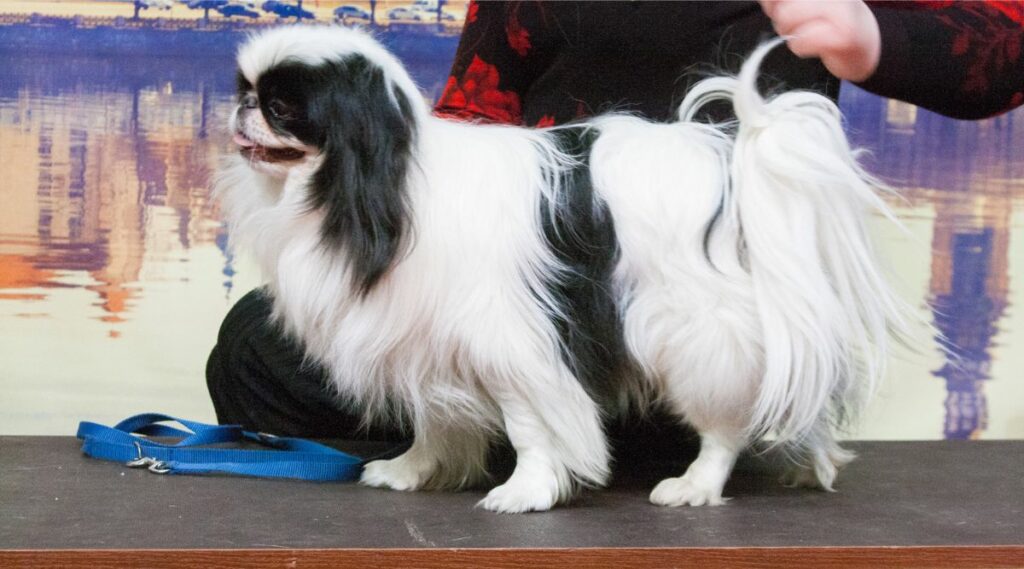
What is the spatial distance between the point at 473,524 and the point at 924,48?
79cm

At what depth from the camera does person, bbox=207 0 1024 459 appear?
1.51 m

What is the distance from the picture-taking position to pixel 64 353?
242 centimetres

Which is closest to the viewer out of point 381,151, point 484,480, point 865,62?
point 381,151

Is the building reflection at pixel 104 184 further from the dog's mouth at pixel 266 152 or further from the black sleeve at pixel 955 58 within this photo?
the black sleeve at pixel 955 58

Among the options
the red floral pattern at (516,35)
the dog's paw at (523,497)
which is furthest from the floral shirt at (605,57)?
the dog's paw at (523,497)

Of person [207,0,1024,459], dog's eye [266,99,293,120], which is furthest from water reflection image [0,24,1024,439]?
dog's eye [266,99,293,120]

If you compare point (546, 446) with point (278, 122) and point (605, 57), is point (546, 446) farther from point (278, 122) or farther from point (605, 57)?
point (605, 57)

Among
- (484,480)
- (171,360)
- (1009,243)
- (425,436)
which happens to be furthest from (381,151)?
(1009,243)

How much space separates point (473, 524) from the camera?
125 cm

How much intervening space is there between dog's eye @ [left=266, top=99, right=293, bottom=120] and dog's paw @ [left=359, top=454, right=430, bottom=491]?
18.5 inches

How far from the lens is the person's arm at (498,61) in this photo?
1873 mm

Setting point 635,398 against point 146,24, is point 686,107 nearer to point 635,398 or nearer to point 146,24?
point 635,398

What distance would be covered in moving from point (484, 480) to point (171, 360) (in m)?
1.17

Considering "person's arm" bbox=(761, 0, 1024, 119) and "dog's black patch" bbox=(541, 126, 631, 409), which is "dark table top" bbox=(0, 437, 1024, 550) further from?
"person's arm" bbox=(761, 0, 1024, 119)
